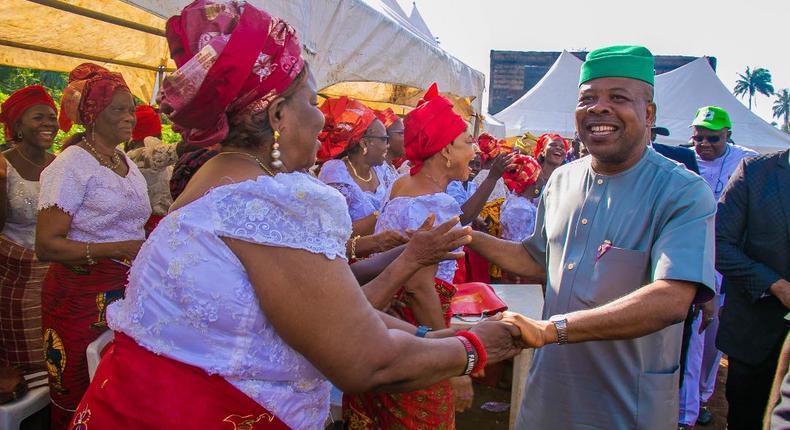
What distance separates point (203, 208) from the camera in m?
1.43

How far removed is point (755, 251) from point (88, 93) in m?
3.97

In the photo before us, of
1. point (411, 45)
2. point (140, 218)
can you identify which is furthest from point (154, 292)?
point (411, 45)

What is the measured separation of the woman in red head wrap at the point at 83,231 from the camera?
315 cm

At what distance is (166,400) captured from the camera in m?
1.40

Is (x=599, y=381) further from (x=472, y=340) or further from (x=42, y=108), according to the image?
(x=42, y=108)

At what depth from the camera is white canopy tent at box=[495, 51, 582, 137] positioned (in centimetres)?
1817

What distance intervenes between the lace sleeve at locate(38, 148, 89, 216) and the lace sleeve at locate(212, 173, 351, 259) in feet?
7.09

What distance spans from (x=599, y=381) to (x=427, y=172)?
1.48m

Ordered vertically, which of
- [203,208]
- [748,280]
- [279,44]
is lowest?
[748,280]

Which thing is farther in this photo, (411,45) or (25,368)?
(411,45)

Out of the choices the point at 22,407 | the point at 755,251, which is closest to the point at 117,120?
the point at 22,407

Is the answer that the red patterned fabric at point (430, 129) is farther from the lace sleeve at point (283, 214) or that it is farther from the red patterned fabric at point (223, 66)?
the lace sleeve at point (283, 214)

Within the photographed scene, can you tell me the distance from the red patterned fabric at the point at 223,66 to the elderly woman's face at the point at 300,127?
6 cm

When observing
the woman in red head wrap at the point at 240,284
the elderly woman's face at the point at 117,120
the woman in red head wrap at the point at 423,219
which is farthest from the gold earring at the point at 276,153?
the elderly woman's face at the point at 117,120
